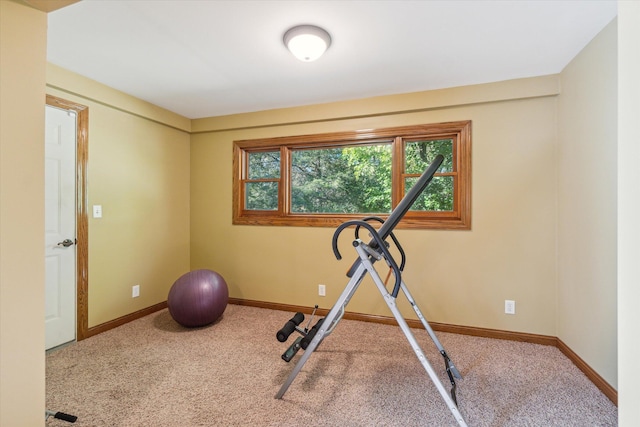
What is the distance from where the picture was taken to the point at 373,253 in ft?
5.27

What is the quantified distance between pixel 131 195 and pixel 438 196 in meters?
3.32

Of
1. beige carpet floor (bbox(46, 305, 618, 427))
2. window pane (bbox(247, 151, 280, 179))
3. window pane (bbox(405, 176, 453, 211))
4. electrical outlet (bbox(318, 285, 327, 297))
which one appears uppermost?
window pane (bbox(247, 151, 280, 179))

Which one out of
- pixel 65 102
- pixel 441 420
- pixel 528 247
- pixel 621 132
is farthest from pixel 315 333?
pixel 65 102

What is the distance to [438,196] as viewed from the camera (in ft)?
9.63

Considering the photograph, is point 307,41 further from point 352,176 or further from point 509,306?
point 509,306

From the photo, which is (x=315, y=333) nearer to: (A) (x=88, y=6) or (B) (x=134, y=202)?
(A) (x=88, y=6)

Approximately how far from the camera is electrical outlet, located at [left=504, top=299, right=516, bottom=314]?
264 centimetres

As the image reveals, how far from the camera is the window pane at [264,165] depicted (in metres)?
3.61

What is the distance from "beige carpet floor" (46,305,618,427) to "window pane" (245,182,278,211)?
1533mm

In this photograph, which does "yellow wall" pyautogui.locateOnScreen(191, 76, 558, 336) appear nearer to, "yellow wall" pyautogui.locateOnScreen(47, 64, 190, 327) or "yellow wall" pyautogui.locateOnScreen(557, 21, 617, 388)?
"yellow wall" pyautogui.locateOnScreen(557, 21, 617, 388)

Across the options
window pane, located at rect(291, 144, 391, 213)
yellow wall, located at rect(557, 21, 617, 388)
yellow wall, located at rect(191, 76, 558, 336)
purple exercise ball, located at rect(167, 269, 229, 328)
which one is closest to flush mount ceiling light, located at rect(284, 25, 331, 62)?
yellow wall, located at rect(191, 76, 558, 336)

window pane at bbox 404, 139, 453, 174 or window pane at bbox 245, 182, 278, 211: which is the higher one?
window pane at bbox 404, 139, 453, 174

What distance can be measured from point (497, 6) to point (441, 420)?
2.42 metres

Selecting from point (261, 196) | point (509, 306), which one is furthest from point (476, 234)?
point (261, 196)
